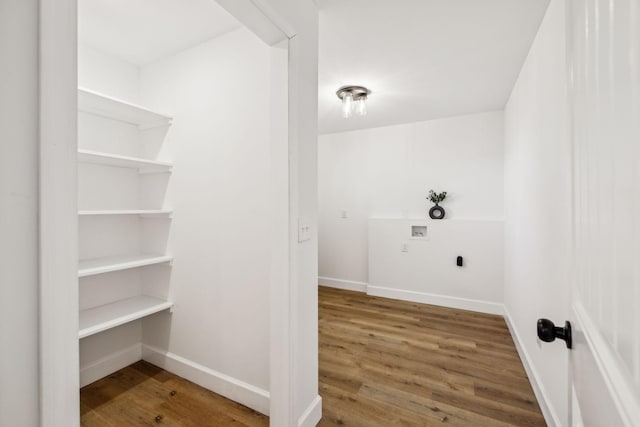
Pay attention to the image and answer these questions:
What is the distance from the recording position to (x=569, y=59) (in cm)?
72

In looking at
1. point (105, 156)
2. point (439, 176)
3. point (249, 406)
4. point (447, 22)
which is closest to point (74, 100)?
point (105, 156)

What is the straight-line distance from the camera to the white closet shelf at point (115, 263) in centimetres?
169

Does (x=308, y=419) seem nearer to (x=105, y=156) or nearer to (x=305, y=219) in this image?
(x=305, y=219)

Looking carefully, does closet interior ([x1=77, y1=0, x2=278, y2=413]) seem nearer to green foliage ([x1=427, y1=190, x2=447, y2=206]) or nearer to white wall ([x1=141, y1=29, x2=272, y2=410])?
white wall ([x1=141, y1=29, x2=272, y2=410])

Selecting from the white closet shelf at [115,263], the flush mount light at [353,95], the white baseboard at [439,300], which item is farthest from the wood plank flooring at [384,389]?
the flush mount light at [353,95]

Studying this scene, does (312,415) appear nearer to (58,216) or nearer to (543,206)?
(58,216)

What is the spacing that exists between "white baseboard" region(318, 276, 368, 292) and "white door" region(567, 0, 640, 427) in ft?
11.8

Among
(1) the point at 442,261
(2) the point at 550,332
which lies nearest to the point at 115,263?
(2) the point at 550,332

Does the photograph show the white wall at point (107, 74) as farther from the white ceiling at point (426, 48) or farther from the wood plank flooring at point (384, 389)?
the wood plank flooring at point (384, 389)

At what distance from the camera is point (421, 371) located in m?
2.12

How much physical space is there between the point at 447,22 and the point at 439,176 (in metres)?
2.26

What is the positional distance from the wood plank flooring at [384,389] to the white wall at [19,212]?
1.43 metres

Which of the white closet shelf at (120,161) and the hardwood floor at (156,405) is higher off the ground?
the white closet shelf at (120,161)

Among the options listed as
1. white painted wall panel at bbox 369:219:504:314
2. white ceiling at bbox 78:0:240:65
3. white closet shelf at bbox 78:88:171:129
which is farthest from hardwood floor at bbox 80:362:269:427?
white painted wall panel at bbox 369:219:504:314
